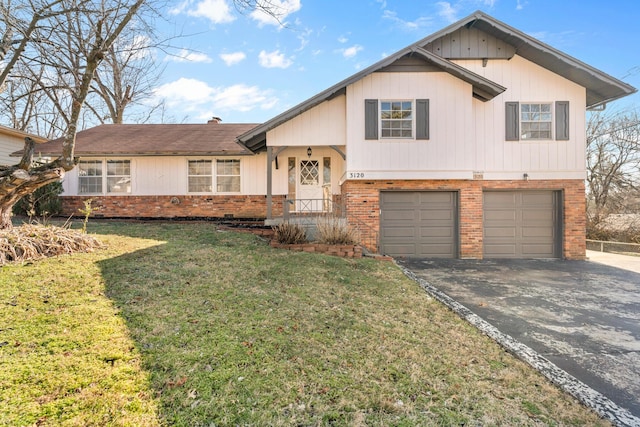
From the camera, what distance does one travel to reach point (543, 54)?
973 cm

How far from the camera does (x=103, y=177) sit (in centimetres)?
1311

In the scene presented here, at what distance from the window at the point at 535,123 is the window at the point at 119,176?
48.6ft

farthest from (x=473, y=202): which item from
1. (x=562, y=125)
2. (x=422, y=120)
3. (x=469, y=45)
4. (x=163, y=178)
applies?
(x=163, y=178)

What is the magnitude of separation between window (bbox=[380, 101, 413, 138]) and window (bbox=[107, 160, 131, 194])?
1044cm

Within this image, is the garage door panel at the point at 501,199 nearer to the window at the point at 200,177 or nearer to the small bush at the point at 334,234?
the small bush at the point at 334,234

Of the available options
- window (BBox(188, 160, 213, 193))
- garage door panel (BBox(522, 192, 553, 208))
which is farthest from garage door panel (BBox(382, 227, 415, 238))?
window (BBox(188, 160, 213, 193))

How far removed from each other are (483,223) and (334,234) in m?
5.26

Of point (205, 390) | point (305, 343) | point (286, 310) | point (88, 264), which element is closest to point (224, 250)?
point (88, 264)

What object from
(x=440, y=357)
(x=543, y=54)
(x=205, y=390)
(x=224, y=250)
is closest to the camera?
(x=205, y=390)

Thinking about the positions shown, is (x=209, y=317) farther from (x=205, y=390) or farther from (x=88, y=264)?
(x=88, y=264)

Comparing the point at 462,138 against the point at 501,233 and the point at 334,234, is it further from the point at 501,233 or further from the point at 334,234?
the point at 334,234

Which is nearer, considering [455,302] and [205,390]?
[205,390]

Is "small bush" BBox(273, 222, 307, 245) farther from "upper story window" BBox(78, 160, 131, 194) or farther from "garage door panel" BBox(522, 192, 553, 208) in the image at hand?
"upper story window" BBox(78, 160, 131, 194)

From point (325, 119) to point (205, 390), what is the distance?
9.05 meters
